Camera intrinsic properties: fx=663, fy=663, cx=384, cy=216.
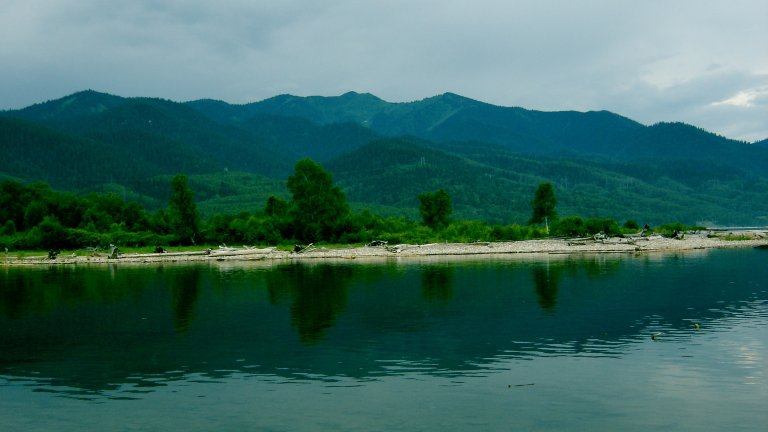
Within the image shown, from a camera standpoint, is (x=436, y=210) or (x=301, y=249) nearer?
(x=301, y=249)

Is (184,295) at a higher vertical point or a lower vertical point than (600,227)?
lower

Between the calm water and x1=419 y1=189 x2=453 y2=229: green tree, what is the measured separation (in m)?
57.9

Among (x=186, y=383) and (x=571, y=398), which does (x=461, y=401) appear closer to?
(x=571, y=398)

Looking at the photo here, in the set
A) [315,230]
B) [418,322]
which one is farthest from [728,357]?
[315,230]

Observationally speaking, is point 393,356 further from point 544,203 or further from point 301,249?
point 544,203

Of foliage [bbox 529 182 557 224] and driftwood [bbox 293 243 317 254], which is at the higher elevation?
foliage [bbox 529 182 557 224]

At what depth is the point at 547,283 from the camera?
56.2 meters

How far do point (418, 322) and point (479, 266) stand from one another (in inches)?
1430

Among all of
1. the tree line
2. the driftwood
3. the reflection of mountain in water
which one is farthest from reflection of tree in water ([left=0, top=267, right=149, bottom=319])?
the driftwood

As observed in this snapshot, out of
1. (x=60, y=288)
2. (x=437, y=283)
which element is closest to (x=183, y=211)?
(x=60, y=288)

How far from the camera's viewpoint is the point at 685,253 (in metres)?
89.4

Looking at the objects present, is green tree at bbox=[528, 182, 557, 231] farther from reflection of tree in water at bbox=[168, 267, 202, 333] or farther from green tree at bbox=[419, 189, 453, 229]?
reflection of tree in water at bbox=[168, 267, 202, 333]

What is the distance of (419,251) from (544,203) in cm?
3321

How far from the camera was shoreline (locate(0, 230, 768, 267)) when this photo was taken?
92.0 meters
